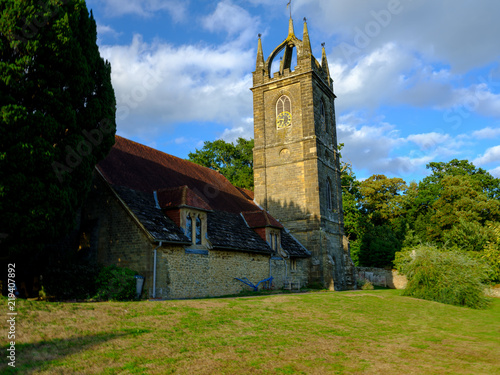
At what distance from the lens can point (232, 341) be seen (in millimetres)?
8758

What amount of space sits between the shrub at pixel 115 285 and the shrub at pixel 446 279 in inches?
570

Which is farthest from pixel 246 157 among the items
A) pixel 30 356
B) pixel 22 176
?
pixel 30 356

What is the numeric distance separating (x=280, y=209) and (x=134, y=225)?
46.0ft

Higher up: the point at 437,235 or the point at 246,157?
the point at 246,157

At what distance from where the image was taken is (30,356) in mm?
6719

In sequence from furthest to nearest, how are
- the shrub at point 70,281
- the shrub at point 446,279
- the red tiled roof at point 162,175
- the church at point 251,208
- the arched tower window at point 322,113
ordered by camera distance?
the arched tower window at point 322,113 → the shrub at point 446,279 → the red tiled roof at point 162,175 → the church at point 251,208 → the shrub at point 70,281

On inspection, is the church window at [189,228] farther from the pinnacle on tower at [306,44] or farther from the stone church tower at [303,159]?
the pinnacle on tower at [306,44]

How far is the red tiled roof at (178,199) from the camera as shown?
17516 millimetres

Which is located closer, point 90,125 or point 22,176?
point 22,176

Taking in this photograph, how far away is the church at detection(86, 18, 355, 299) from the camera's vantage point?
1631 cm

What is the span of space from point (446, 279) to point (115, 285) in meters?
16.0

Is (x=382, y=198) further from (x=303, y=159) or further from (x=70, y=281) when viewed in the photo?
(x=70, y=281)

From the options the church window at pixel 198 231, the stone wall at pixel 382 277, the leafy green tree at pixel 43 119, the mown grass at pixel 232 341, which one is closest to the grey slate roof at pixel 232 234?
the church window at pixel 198 231

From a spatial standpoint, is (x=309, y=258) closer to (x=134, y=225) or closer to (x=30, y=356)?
(x=134, y=225)
